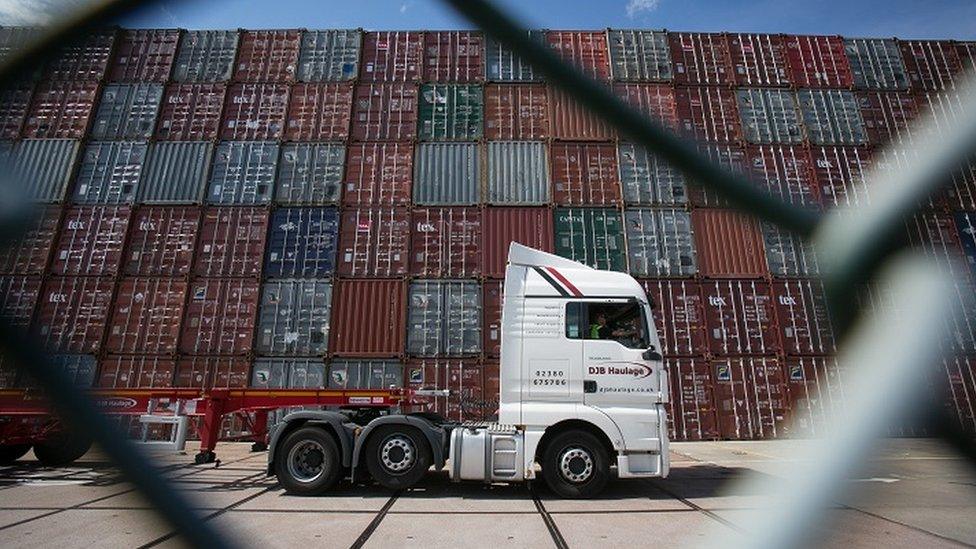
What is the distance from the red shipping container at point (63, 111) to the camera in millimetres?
18109

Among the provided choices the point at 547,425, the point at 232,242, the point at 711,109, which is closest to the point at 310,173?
the point at 232,242


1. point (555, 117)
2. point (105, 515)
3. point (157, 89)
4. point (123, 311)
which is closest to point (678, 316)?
point (555, 117)

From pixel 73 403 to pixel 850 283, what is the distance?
186 centimetres

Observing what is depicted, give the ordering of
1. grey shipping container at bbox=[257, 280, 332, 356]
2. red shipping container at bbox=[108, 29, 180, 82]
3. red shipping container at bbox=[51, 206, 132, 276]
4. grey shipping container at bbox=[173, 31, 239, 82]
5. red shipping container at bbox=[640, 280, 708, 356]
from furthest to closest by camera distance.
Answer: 1. grey shipping container at bbox=[173, 31, 239, 82]
2. red shipping container at bbox=[108, 29, 180, 82]
3. red shipping container at bbox=[51, 206, 132, 276]
4. red shipping container at bbox=[640, 280, 708, 356]
5. grey shipping container at bbox=[257, 280, 332, 356]

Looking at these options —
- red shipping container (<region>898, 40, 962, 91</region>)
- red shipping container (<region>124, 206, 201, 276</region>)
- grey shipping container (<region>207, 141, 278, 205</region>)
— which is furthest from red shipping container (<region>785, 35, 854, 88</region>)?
red shipping container (<region>124, 206, 201, 276</region>)

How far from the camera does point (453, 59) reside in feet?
66.3

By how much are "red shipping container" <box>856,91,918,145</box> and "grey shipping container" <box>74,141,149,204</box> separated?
26.5 metres

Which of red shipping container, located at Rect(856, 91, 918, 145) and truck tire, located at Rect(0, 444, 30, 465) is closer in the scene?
truck tire, located at Rect(0, 444, 30, 465)

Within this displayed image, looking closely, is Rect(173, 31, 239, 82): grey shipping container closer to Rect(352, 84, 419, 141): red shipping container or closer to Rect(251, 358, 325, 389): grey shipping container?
Rect(352, 84, 419, 141): red shipping container

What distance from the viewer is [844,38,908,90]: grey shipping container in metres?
19.5

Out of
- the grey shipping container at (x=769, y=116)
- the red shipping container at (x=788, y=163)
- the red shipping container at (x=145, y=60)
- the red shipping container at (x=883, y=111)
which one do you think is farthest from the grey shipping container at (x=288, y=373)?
the red shipping container at (x=883, y=111)

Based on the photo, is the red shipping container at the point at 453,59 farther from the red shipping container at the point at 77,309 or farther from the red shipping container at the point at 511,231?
the red shipping container at the point at 77,309

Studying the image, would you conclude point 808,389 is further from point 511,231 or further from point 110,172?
point 110,172

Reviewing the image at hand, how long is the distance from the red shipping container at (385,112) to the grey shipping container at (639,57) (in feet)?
25.8
